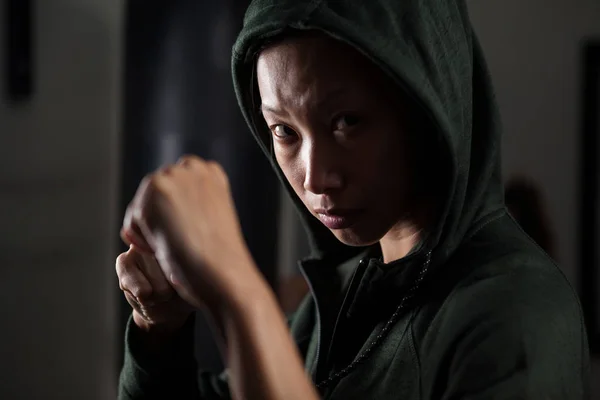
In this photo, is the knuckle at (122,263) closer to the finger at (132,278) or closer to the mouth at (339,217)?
the finger at (132,278)

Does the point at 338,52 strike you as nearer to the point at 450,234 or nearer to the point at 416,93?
the point at 416,93

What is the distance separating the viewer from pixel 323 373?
0.64m

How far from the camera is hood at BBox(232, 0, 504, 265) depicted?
0.53m

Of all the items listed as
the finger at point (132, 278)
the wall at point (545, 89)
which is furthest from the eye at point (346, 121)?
the wall at point (545, 89)

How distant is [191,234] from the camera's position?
1.53 feet

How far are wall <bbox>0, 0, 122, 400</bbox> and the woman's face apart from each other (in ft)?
6.22

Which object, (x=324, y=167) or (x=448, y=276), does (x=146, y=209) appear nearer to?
(x=324, y=167)

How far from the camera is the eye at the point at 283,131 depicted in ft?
1.87

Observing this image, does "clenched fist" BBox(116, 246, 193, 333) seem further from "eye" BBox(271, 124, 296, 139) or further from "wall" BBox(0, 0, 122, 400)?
"wall" BBox(0, 0, 122, 400)

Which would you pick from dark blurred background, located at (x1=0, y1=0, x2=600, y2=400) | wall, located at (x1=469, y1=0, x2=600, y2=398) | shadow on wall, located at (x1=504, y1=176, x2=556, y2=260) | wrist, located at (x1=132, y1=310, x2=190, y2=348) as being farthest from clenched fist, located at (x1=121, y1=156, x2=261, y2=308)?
wall, located at (x1=469, y1=0, x2=600, y2=398)

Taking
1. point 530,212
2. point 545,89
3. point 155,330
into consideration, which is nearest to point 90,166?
point 530,212

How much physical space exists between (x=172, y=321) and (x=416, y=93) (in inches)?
12.9

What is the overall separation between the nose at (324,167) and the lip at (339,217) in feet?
0.08

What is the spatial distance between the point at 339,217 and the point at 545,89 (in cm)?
215
